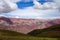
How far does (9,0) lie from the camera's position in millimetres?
2119

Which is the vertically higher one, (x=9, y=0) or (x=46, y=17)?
(x=9, y=0)

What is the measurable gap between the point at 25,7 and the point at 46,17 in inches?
11.0

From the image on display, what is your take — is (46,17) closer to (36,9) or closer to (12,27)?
(36,9)

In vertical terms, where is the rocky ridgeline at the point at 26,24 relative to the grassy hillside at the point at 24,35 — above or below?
above

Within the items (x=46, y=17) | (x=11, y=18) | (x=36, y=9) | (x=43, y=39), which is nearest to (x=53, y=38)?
(x=43, y=39)

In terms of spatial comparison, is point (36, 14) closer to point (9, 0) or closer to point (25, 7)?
point (25, 7)

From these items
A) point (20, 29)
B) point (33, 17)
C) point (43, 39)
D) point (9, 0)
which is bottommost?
point (43, 39)

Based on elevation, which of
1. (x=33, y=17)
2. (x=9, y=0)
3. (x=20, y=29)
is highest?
(x=9, y=0)

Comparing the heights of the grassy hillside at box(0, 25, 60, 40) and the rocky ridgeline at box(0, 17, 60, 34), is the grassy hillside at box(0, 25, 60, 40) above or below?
below

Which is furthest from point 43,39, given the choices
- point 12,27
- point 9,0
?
point 9,0

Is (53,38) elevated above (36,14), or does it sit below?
below

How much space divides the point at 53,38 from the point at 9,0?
693mm

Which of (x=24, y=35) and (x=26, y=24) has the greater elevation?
(x=26, y=24)

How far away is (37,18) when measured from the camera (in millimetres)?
2088
